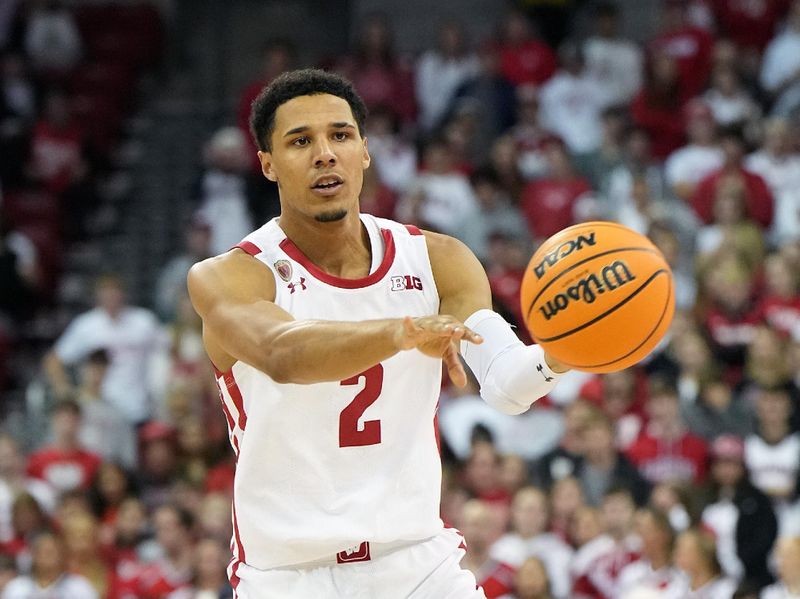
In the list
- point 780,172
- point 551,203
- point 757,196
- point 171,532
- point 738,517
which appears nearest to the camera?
point 738,517

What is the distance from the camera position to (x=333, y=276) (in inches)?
191

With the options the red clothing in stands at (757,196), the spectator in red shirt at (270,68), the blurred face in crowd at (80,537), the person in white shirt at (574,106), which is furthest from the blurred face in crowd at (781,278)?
the spectator in red shirt at (270,68)

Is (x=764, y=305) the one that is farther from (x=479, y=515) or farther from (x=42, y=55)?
(x=42, y=55)

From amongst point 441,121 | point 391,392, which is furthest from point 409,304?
point 441,121

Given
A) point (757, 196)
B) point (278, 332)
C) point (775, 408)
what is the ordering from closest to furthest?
point (278, 332)
point (775, 408)
point (757, 196)

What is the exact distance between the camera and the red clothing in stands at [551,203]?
40.0 ft

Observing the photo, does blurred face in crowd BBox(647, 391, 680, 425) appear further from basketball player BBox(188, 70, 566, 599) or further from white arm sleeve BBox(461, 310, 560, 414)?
white arm sleeve BBox(461, 310, 560, 414)

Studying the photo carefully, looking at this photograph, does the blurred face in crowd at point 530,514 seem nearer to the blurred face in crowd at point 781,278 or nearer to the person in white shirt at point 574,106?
the blurred face in crowd at point 781,278

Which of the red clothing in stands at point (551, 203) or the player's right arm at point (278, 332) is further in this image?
the red clothing in stands at point (551, 203)

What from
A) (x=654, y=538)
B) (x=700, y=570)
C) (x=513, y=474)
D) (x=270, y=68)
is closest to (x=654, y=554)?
(x=654, y=538)

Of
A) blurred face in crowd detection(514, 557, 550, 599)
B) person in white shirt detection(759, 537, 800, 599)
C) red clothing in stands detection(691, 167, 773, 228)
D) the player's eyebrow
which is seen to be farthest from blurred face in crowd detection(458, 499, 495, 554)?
the player's eyebrow

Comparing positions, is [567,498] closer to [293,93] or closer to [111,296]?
[111,296]

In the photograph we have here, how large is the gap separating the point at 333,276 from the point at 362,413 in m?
0.48

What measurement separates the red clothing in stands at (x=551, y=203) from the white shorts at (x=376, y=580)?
7618mm
